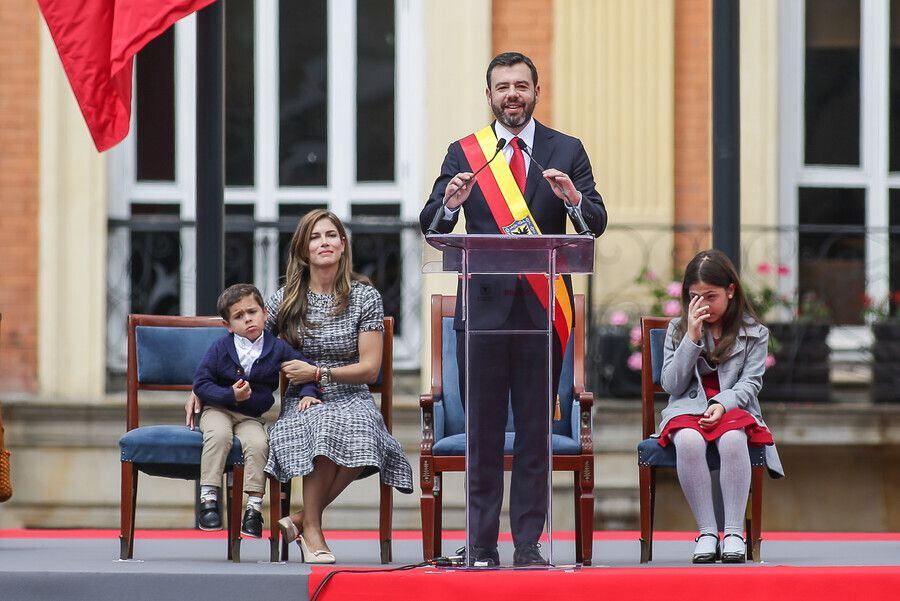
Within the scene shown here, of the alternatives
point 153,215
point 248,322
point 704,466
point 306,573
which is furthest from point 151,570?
point 153,215

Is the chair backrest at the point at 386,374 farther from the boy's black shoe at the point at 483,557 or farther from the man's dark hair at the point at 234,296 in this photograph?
the boy's black shoe at the point at 483,557

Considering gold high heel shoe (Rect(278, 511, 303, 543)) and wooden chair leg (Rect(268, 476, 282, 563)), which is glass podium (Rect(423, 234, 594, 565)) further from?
wooden chair leg (Rect(268, 476, 282, 563))

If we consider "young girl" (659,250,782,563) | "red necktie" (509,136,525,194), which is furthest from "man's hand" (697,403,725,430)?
"red necktie" (509,136,525,194)

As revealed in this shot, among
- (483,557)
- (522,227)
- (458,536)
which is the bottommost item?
(458,536)

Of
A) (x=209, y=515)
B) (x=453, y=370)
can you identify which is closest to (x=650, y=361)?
(x=453, y=370)

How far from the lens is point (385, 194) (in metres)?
10.7

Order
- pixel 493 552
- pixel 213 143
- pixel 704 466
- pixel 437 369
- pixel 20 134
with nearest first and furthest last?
pixel 493 552 → pixel 704 466 → pixel 437 369 → pixel 213 143 → pixel 20 134

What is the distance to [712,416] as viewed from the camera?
242 inches

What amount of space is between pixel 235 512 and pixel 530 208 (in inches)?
61.3

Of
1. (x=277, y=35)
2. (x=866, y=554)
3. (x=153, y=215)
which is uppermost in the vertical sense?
(x=277, y=35)

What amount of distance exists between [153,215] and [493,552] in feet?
18.5

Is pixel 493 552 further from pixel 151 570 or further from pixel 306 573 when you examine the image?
pixel 151 570

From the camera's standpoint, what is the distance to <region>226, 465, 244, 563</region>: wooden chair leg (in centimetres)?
611

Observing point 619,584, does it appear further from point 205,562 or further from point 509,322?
point 205,562
